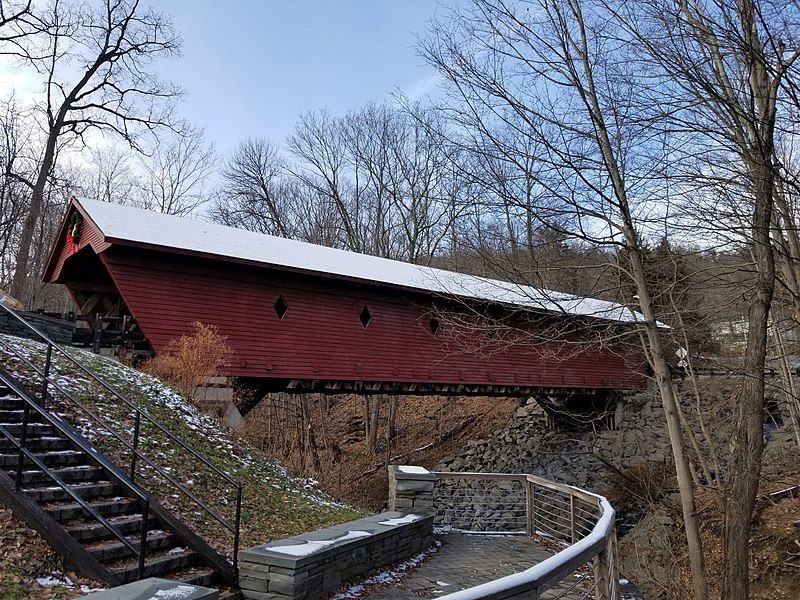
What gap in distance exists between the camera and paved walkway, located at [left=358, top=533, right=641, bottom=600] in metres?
5.78

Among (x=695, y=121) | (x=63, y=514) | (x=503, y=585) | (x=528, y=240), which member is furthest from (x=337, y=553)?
(x=695, y=121)

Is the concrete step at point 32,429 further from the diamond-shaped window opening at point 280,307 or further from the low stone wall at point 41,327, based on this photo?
the diamond-shaped window opening at point 280,307

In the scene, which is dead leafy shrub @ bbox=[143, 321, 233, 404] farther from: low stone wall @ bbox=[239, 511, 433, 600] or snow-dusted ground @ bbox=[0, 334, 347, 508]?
low stone wall @ bbox=[239, 511, 433, 600]

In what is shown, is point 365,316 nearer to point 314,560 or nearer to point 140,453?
point 140,453

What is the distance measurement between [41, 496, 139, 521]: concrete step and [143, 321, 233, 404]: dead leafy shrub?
5.08 m

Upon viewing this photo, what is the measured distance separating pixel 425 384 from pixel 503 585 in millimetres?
13854

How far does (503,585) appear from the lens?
2307mm

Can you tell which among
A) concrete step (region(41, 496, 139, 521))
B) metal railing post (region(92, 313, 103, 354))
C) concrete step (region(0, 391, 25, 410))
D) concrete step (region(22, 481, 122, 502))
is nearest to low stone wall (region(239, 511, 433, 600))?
concrete step (region(41, 496, 139, 521))

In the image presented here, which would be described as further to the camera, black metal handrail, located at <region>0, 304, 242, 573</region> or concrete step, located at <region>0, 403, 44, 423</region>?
concrete step, located at <region>0, 403, 44, 423</region>

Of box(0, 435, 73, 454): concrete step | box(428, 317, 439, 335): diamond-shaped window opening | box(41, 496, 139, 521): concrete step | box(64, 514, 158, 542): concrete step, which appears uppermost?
box(428, 317, 439, 335): diamond-shaped window opening

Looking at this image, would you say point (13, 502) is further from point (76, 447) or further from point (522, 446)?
point (522, 446)

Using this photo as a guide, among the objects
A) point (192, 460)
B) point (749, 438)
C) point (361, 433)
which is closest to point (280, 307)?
point (192, 460)

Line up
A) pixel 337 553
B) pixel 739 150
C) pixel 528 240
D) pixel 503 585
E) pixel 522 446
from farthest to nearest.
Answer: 1. pixel 522 446
2. pixel 528 240
3. pixel 739 150
4. pixel 337 553
5. pixel 503 585

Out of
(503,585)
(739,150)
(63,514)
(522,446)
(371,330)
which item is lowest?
(522,446)
